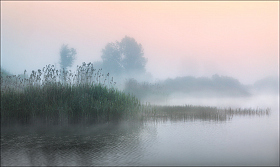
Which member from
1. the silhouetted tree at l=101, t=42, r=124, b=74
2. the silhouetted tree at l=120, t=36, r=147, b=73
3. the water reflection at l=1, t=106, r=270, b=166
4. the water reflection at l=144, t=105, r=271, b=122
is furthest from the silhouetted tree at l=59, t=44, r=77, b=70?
the water reflection at l=1, t=106, r=270, b=166

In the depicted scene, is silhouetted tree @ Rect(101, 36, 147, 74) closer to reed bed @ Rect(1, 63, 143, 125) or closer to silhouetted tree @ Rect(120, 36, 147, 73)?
silhouetted tree @ Rect(120, 36, 147, 73)

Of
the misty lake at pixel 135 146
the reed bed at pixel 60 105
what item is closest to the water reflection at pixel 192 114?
the reed bed at pixel 60 105

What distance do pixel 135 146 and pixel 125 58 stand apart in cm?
5950

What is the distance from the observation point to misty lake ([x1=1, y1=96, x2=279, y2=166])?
8586 mm

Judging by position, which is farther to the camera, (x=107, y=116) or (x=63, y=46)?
(x=63, y=46)

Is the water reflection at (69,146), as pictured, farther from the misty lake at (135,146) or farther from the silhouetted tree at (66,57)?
the silhouetted tree at (66,57)

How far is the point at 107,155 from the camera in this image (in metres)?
9.02

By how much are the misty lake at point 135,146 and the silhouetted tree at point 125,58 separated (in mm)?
54301

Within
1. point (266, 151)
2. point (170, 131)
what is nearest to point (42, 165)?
point (170, 131)

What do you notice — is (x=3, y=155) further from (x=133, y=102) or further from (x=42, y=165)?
(x=133, y=102)

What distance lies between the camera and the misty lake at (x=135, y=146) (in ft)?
28.2

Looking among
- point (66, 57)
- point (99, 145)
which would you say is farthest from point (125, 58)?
point (99, 145)

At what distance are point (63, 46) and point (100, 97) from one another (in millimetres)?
54288

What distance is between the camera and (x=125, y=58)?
2714 inches
